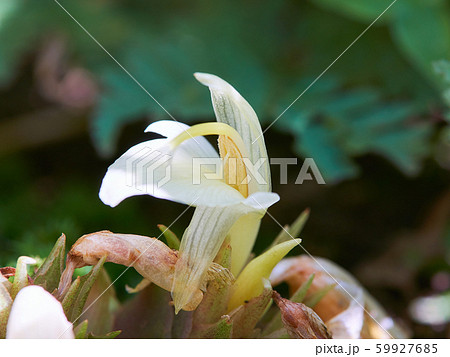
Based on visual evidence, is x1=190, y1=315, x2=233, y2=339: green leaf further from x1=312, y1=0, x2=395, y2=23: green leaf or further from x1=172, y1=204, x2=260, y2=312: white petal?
x1=312, y1=0, x2=395, y2=23: green leaf

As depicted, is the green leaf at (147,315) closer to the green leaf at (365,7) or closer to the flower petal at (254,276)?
the flower petal at (254,276)

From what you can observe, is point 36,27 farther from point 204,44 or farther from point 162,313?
point 162,313

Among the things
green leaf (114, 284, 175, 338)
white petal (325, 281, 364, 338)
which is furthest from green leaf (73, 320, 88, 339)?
white petal (325, 281, 364, 338)

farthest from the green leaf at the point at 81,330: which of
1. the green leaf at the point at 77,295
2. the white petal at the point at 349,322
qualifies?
the white petal at the point at 349,322

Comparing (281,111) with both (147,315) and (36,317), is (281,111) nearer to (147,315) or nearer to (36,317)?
(147,315)
